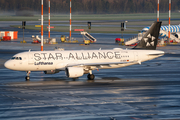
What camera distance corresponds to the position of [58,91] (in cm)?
3631

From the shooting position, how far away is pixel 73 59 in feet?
145

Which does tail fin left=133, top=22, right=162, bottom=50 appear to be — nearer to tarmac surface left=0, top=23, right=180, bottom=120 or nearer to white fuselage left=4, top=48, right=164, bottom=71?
white fuselage left=4, top=48, right=164, bottom=71

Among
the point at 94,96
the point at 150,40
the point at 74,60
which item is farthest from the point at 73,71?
the point at 150,40

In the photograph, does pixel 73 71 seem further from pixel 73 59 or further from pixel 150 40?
pixel 150 40

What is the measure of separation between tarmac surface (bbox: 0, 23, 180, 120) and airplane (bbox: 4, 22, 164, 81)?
4.77 feet

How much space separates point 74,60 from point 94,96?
1142 cm

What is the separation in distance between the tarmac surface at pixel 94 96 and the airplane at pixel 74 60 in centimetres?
145

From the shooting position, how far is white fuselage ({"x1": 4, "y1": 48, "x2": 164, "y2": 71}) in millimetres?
42719

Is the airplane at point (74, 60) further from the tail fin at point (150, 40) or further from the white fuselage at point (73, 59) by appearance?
the tail fin at point (150, 40)

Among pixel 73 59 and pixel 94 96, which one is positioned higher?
pixel 73 59

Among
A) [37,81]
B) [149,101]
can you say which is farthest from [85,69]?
[149,101]

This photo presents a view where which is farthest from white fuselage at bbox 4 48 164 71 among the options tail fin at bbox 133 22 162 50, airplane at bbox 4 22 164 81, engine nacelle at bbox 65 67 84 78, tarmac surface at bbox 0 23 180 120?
tarmac surface at bbox 0 23 180 120

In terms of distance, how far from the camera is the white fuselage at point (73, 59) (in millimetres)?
42719

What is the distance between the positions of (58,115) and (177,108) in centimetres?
964
